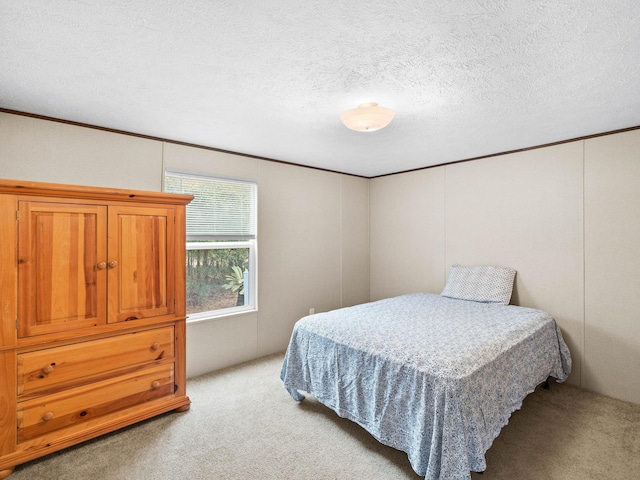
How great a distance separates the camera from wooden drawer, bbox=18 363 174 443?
1976mm

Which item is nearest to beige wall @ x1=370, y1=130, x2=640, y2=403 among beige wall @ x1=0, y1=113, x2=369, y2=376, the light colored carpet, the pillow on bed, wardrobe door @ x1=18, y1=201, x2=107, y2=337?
the pillow on bed

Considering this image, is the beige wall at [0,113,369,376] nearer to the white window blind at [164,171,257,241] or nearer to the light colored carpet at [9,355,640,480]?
the white window blind at [164,171,257,241]

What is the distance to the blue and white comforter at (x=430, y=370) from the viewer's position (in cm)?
167

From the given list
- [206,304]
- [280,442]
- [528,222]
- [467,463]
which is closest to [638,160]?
[528,222]

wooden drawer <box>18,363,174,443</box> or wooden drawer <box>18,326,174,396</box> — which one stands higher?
wooden drawer <box>18,326,174,396</box>

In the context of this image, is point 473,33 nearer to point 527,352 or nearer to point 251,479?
point 527,352

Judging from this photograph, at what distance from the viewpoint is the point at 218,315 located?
11.0 ft

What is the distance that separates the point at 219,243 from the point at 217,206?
39 cm

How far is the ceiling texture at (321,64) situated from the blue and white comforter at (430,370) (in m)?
1.59

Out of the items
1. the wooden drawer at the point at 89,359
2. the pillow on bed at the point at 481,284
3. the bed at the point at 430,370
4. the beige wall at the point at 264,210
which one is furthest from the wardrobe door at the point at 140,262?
the pillow on bed at the point at 481,284

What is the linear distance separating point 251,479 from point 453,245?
3112mm

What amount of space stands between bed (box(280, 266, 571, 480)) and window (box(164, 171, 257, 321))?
114cm

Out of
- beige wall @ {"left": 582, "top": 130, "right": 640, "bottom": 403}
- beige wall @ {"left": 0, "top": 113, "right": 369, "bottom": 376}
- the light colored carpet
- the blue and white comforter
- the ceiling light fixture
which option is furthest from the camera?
beige wall @ {"left": 582, "top": 130, "right": 640, "bottom": 403}

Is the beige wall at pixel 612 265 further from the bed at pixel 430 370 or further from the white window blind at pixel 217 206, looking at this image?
the white window blind at pixel 217 206
